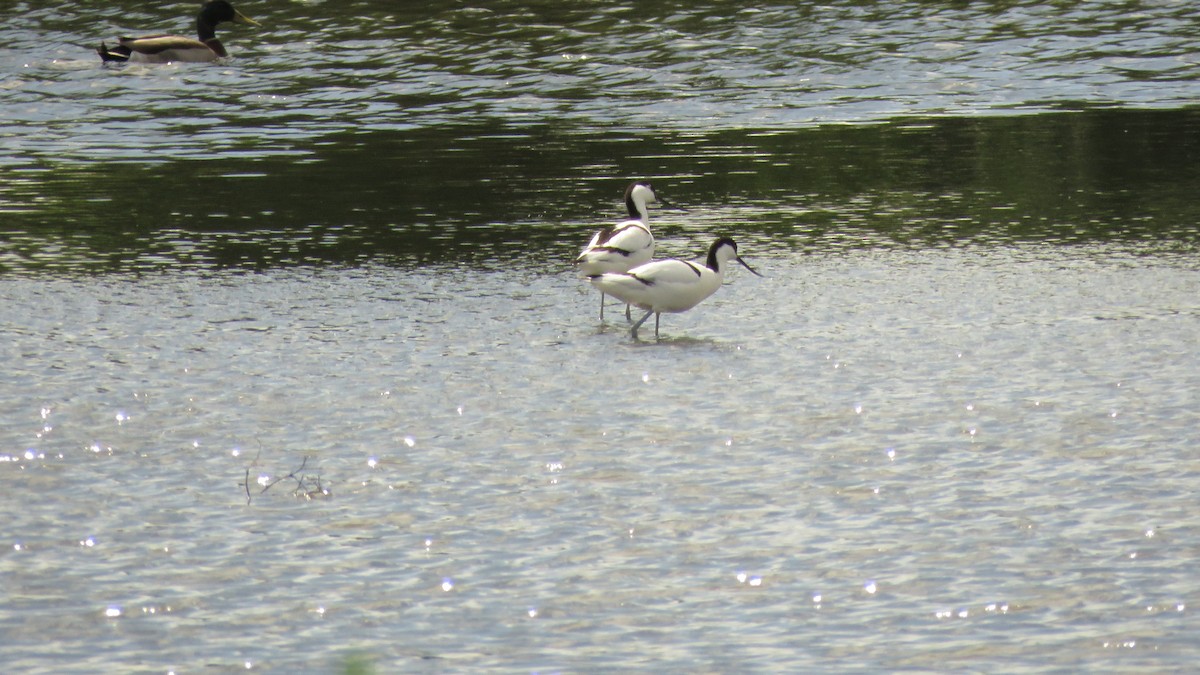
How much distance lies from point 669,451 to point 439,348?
3601 mm

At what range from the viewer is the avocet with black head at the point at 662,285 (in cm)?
1459

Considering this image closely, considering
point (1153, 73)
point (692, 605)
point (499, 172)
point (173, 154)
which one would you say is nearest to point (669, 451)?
point (692, 605)

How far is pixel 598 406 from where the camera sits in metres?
12.2

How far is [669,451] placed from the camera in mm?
10984

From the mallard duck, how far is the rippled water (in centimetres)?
1006

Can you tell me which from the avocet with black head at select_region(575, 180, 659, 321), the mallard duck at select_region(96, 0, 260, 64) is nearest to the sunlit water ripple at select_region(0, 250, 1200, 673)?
the avocet with black head at select_region(575, 180, 659, 321)

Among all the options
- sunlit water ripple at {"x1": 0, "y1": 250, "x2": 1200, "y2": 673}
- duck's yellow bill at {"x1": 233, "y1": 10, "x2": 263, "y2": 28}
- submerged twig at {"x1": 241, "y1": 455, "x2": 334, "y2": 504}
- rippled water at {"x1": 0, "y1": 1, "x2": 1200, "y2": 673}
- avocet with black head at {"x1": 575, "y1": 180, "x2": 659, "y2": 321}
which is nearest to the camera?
sunlit water ripple at {"x1": 0, "y1": 250, "x2": 1200, "y2": 673}

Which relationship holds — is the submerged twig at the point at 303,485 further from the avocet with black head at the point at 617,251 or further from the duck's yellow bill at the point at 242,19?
the duck's yellow bill at the point at 242,19

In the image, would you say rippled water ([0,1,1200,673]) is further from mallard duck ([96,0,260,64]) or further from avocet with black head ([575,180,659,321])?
mallard duck ([96,0,260,64])

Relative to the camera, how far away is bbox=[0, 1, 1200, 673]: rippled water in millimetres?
8141

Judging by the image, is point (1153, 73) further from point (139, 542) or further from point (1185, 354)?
point (139, 542)

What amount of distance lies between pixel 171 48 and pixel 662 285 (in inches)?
1102

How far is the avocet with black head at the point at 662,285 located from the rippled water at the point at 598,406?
34 cm

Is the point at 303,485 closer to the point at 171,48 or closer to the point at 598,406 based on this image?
the point at 598,406
